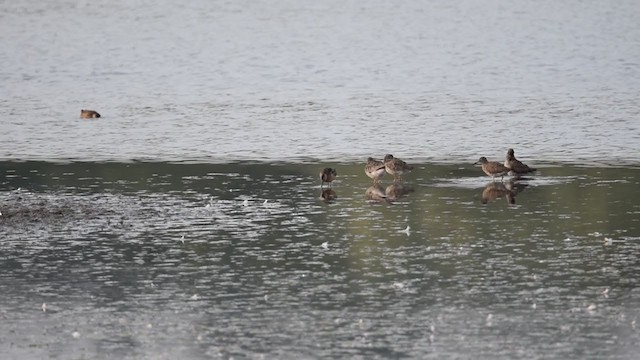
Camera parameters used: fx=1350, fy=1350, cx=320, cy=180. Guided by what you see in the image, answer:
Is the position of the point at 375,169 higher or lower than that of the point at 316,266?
higher

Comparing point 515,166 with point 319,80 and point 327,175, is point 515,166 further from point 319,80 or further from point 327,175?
point 319,80

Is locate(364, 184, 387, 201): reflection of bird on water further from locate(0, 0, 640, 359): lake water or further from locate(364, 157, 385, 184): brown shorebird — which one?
locate(364, 157, 385, 184): brown shorebird

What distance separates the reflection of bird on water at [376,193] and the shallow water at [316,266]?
113mm

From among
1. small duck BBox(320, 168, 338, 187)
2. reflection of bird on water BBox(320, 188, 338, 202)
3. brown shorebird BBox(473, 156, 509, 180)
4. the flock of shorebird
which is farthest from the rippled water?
reflection of bird on water BBox(320, 188, 338, 202)

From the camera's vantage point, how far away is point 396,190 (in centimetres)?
2312

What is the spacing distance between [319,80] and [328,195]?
22143 mm

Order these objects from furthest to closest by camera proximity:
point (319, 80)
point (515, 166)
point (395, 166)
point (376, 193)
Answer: point (319, 80)
point (515, 166)
point (395, 166)
point (376, 193)

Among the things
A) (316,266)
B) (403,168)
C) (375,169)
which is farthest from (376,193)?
(316,266)

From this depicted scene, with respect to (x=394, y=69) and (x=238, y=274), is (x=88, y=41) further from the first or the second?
(x=238, y=274)

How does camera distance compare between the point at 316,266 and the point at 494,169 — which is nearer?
the point at 316,266

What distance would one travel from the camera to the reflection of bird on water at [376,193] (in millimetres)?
22391

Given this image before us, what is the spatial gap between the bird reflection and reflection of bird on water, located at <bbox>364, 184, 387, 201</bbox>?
5.51ft

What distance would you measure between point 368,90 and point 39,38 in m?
22.7

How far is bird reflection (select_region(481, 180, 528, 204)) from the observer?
2203cm
